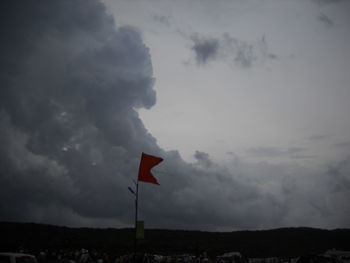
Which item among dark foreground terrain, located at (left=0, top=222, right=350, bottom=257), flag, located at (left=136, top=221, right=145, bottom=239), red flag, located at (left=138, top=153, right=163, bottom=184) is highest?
red flag, located at (left=138, top=153, right=163, bottom=184)

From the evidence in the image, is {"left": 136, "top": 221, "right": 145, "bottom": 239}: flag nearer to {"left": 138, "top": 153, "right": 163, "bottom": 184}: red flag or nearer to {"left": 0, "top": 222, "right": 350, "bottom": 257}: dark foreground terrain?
{"left": 138, "top": 153, "right": 163, "bottom": 184}: red flag

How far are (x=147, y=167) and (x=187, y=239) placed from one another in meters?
80.2

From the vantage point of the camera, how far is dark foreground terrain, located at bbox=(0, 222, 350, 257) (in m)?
83.6

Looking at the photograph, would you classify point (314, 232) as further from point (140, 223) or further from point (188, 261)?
point (140, 223)

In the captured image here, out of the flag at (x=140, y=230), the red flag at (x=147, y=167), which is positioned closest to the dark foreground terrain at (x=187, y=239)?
the flag at (x=140, y=230)

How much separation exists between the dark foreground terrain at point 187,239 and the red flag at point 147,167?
60.2 meters

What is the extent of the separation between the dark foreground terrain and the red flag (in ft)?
198

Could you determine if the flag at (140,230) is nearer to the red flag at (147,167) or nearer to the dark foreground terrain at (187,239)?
the red flag at (147,167)

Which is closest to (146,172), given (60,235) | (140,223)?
(140,223)

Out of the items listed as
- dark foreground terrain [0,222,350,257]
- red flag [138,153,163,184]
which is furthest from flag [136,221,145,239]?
dark foreground terrain [0,222,350,257]

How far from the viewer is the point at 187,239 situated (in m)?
98.9

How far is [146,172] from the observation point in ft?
76.7

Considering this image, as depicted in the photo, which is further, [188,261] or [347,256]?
[188,261]

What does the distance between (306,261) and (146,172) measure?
56.9 feet
